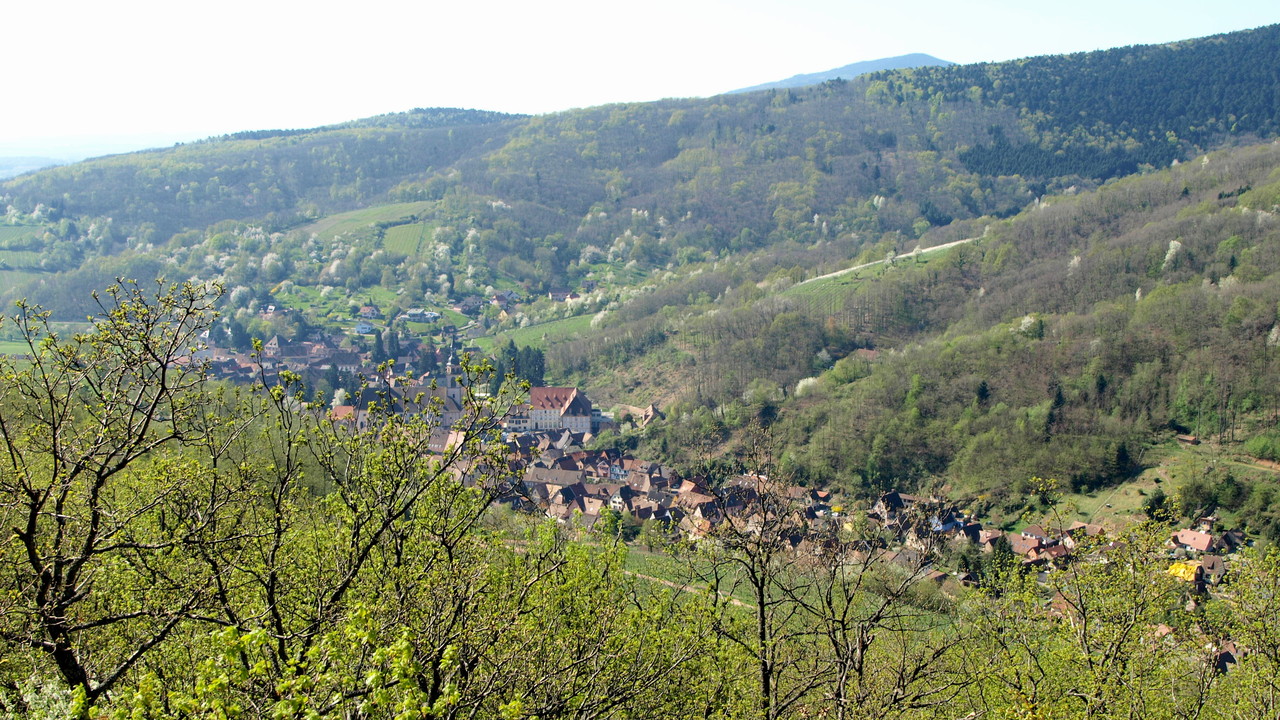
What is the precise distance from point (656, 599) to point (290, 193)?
163761 mm

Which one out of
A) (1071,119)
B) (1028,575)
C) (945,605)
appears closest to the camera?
(1028,575)

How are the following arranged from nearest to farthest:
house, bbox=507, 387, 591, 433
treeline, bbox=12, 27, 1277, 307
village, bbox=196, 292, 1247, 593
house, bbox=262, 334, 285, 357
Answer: village, bbox=196, 292, 1247, 593 < house, bbox=507, 387, 591, 433 < house, bbox=262, 334, 285, 357 < treeline, bbox=12, 27, 1277, 307

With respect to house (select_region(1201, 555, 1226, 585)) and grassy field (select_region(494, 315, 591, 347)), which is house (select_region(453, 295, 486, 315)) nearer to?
grassy field (select_region(494, 315, 591, 347))

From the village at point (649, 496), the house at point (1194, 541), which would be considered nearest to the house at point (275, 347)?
the village at point (649, 496)

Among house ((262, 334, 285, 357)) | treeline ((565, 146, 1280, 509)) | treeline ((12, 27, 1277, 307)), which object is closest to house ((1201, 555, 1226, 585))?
treeline ((565, 146, 1280, 509))

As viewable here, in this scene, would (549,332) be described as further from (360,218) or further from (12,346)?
(360,218)

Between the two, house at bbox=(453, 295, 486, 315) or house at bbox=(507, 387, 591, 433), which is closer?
house at bbox=(507, 387, 591, 433)

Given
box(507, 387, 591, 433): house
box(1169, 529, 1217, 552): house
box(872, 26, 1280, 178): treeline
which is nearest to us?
box(1169, 529, 1217, 552): house

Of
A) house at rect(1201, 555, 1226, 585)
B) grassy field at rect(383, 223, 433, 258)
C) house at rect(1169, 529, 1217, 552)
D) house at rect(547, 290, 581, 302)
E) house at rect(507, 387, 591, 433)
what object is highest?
grassy field at rect(383, 223, 433, 258)

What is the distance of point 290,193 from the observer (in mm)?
158625

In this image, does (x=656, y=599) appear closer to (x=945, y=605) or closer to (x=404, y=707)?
(x=404, y=707)

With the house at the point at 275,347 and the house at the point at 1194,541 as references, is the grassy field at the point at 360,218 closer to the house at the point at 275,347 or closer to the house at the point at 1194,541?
the house at the point at 275,347

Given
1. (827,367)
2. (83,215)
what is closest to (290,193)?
(83,215)

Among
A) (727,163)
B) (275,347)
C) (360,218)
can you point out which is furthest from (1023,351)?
(727,163)
